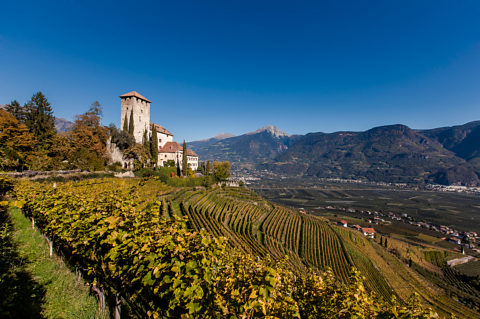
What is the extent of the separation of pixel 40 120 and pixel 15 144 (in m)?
10.7

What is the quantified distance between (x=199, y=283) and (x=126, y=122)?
53.2 m

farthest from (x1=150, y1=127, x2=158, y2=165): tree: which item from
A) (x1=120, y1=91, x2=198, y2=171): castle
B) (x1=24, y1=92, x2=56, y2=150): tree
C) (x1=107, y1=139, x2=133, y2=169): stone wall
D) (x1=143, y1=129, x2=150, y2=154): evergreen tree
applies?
(x1=24, y1=92, x2=56, y2=150): tree

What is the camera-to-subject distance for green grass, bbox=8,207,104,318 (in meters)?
4.91

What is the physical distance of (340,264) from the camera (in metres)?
41.3

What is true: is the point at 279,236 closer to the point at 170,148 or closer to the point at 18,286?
the point at 170,148

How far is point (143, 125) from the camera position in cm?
5084

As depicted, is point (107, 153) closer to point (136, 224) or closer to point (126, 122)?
point (126, 122)

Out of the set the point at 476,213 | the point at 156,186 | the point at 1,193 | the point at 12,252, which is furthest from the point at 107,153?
the point at 476,213


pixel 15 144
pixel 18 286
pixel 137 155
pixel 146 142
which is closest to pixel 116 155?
pixel 137 155

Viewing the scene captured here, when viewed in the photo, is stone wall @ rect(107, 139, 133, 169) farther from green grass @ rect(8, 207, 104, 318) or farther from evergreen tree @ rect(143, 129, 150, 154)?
green grass @ rect(8, 207, 104, 318)

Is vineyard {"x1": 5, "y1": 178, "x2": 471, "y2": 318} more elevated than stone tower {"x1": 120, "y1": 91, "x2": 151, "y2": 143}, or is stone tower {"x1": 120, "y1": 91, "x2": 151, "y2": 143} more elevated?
stone tower {"x1": 120, "y1": 91, "x2": 151, "y2": 143}

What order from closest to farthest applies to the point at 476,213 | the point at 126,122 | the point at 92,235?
1. the point at 92,235
2. the point at 126,122
3. the point at 476,213

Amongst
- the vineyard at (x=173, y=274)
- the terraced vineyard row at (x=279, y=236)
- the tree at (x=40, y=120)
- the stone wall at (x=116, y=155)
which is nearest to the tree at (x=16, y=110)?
the tree at (x=40, y=120)

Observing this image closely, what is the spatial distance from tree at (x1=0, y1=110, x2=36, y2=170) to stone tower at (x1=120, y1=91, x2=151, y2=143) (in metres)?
20.6
